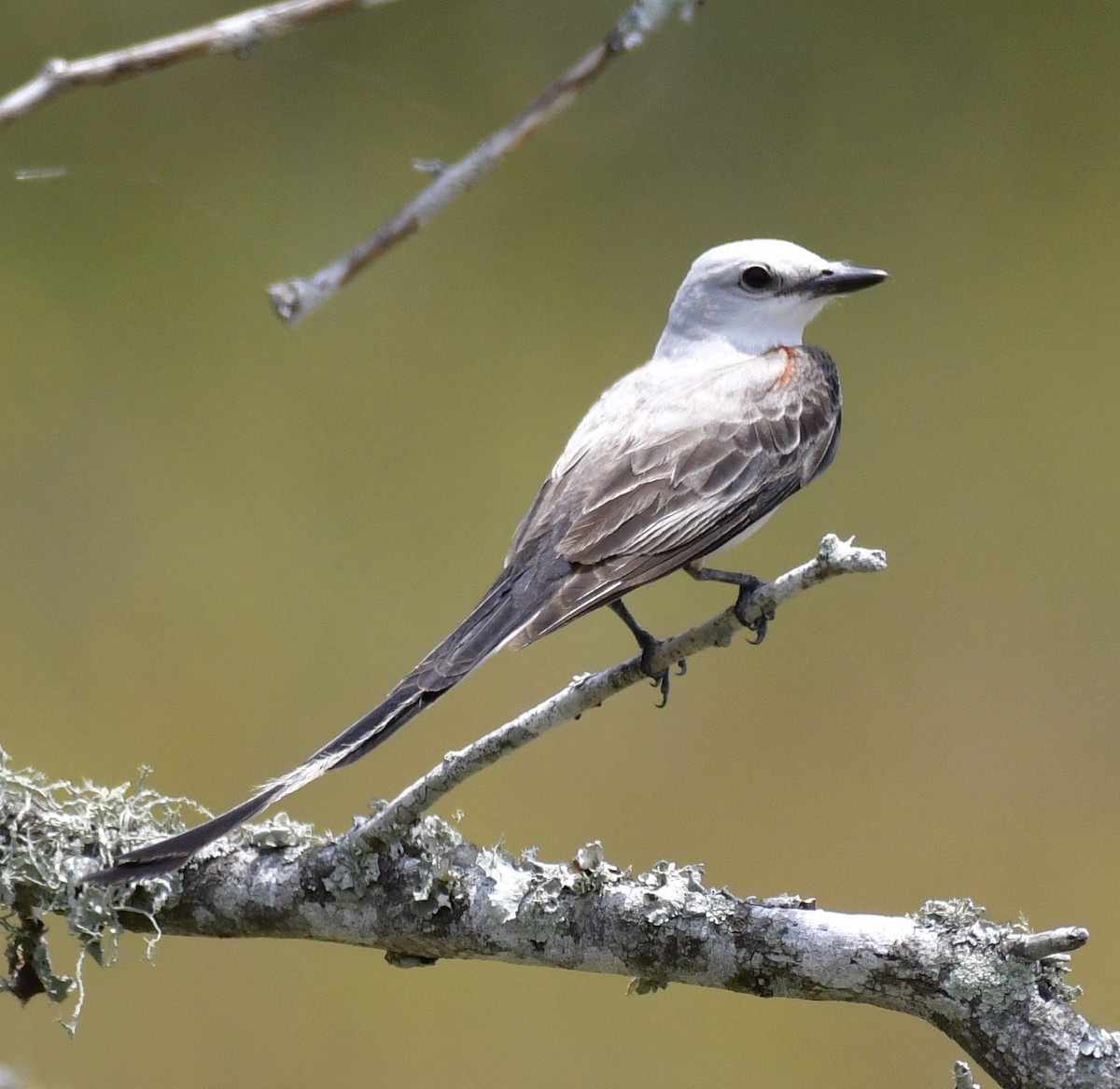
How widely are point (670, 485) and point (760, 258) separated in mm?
469

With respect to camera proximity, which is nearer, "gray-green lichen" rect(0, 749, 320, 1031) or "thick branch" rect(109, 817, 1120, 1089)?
"thick branch" rect(109, 817, 1120, 1089)

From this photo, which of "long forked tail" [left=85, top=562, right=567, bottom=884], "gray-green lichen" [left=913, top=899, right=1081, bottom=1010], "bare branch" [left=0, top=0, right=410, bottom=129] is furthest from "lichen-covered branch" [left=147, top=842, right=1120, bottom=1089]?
"bare branch" [left=0, top=0, right=410, bottom=129]

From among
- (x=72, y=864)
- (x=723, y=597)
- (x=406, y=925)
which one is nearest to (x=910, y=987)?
(x=406, y=925)

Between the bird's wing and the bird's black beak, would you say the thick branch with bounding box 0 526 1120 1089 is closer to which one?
the bird's wing

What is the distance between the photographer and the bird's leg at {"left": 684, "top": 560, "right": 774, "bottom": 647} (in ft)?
4.31

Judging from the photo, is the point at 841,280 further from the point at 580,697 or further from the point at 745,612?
the point at 580,697

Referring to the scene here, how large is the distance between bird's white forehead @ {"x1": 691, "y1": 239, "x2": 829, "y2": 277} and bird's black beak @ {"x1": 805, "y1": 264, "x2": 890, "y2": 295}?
0.02 meters

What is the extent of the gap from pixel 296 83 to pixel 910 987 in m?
2.32

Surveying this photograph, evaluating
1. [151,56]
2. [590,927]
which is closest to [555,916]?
[590,927]

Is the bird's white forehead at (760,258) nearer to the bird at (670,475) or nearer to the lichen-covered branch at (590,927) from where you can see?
the bird at (670,475)

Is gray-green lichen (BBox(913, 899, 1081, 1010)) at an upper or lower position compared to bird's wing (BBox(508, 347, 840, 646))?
lower

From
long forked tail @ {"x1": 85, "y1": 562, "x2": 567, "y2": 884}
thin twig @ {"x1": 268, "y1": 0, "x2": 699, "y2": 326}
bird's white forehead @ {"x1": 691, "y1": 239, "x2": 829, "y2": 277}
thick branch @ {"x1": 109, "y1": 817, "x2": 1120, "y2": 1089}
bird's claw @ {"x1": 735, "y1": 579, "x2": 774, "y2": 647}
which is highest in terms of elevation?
bird's white forehead @ {"x1": 691, "y1": 239, "x2": 829, "y2": 277}

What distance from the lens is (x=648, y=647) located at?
4.99ft

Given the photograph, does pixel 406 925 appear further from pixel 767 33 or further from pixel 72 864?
pixel 767 33
